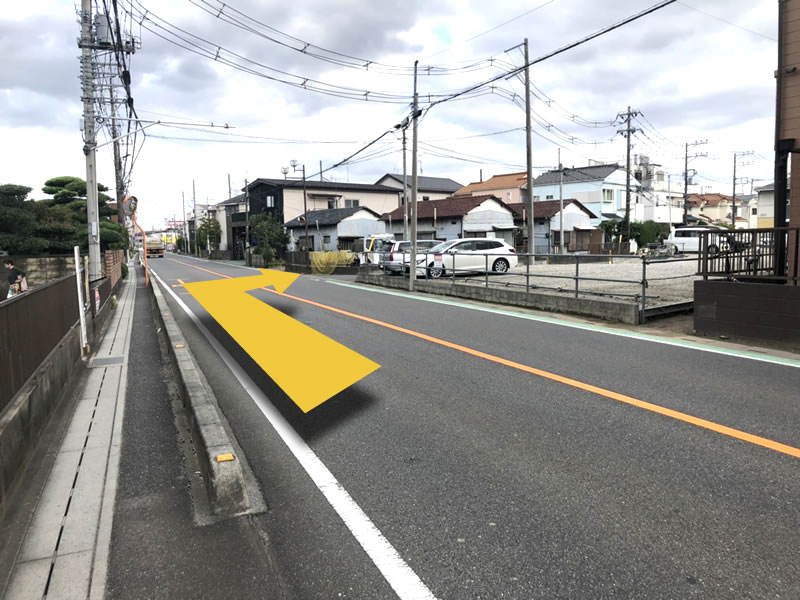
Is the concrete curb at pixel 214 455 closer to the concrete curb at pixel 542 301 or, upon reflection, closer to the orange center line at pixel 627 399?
the orange center line at pixel 627 399

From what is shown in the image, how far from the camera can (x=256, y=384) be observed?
6.80 m

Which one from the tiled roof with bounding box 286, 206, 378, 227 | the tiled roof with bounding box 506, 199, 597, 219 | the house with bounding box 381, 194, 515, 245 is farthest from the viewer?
the tiled roof with bounding box 286, 206, 378, 227

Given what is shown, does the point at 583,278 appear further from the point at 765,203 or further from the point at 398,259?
the point at 765,203

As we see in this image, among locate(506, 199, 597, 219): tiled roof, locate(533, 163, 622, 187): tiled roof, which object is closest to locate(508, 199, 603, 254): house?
locate(506, 199, 597, 219): tiled roof

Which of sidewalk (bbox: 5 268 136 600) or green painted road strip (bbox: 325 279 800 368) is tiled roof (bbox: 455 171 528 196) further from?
sidewalk (bbox: 5 268 136 600)

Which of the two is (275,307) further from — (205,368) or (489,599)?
(489,599)

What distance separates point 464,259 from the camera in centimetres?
2183

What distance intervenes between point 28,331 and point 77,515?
2.27 meters

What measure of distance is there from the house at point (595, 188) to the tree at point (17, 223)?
48.0 meters

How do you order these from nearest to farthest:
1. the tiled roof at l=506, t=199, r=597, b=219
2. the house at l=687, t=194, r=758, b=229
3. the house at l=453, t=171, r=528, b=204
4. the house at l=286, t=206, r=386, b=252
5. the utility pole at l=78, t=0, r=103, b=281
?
the utility pole at l=78, t=0, r=103, b=281 < the tiled roof at l=506, t=199, r=597, b=219 < the house at l=286, t=206, r=386, b=252 < the house at l=453, t=171, r=528, b=204 < the house at l=687, t=194, r=758, b=229

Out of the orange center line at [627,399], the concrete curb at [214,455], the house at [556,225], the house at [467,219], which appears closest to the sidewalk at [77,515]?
the concrete curb at [214,455]

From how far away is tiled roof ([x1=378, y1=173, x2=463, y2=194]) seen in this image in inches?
2657
